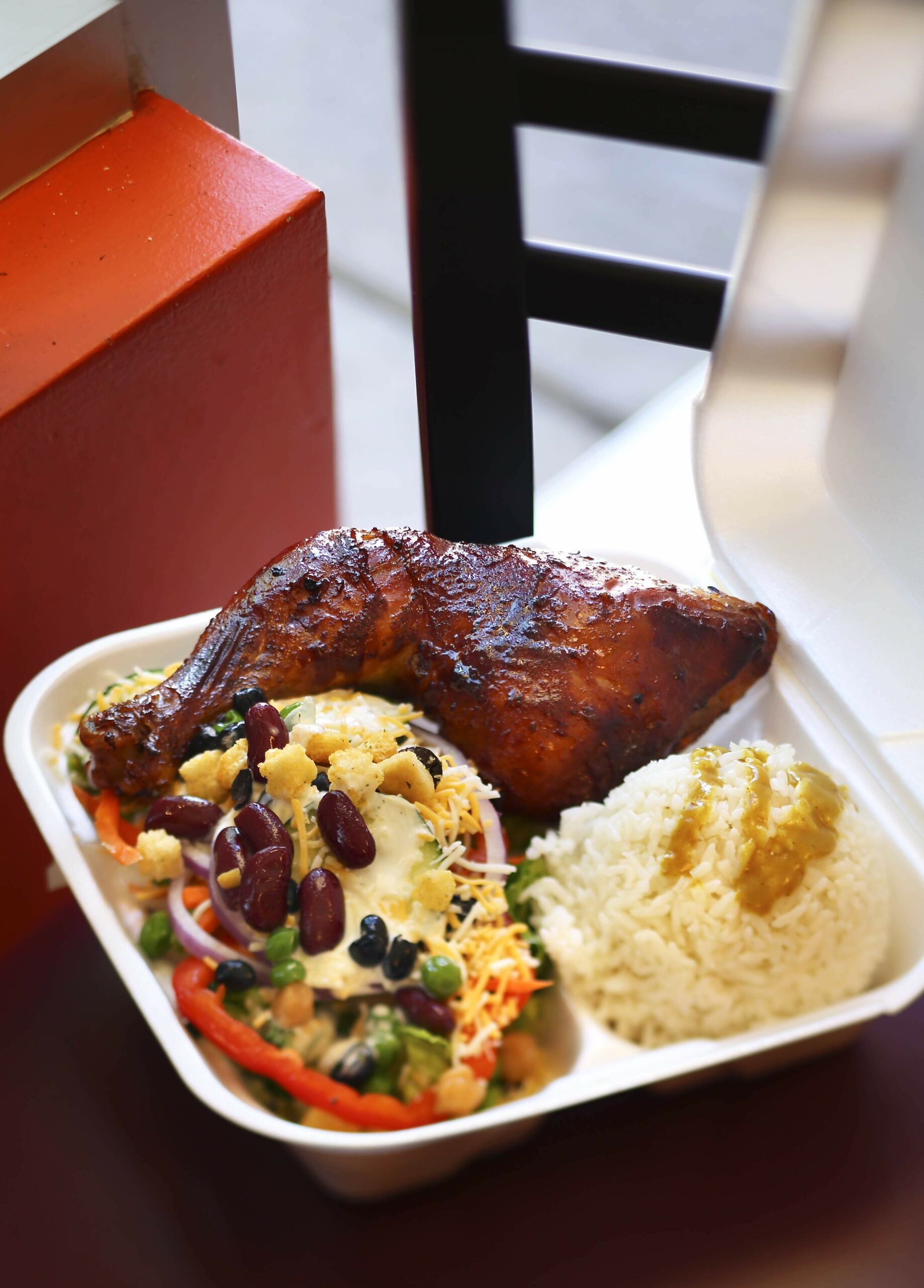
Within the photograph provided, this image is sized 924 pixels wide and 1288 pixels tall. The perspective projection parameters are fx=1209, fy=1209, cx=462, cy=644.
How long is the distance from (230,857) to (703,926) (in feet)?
1.57

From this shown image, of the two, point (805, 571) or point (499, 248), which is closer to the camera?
point (499, 248)

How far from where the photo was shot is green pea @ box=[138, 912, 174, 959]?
4.07 feet

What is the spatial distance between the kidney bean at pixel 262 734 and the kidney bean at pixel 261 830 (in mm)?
61

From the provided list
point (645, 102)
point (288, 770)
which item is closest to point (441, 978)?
point (288, 770)

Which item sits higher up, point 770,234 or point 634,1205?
point 770,234

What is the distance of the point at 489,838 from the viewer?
1.31 meters

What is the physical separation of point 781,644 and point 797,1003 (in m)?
0.48

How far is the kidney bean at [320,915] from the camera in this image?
1164 millimetres

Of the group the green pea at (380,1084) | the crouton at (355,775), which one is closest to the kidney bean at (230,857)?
the crouton at (355,775)

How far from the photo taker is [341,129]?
13.2 ft

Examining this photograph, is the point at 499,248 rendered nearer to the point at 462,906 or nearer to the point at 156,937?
the point at 462,906

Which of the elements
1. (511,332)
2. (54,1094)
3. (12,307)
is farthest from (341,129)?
(54,1094)

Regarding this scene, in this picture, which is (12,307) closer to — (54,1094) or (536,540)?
(536,540)

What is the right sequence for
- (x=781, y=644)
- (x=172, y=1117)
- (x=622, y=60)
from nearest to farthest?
(x=622, y=60)
(x=172, y=1117)
(x=781, y=644)
